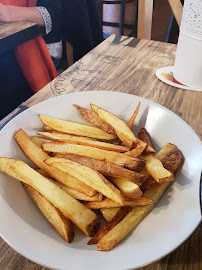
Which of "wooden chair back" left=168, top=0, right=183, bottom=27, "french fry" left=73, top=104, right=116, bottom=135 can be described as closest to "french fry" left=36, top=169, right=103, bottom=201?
"french fry" left=73, top=104, right=116, bottom=135

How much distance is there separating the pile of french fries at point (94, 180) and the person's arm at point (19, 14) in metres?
1.58

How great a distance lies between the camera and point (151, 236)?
54 cm

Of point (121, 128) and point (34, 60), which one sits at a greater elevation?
point (121, 128)

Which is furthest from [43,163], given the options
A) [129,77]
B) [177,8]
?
[177,8]

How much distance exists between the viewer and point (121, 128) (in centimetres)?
73

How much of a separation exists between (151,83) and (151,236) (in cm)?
87

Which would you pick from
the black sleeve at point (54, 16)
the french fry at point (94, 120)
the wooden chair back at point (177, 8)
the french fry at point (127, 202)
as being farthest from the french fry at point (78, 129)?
the black sleeve at point (54, 16)

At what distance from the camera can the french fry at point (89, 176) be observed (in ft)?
1.81

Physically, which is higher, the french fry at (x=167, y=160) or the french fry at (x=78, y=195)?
the french fry at (x=167, y=160)

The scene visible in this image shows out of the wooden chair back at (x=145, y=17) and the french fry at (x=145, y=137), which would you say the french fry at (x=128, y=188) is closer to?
the french fry at (x=145, y=137)

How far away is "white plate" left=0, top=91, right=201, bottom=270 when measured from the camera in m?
0.49

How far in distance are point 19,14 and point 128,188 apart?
1.97m

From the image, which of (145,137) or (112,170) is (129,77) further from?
(112,170)

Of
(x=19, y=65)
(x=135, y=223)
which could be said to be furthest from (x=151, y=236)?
(x=19, y=65)
